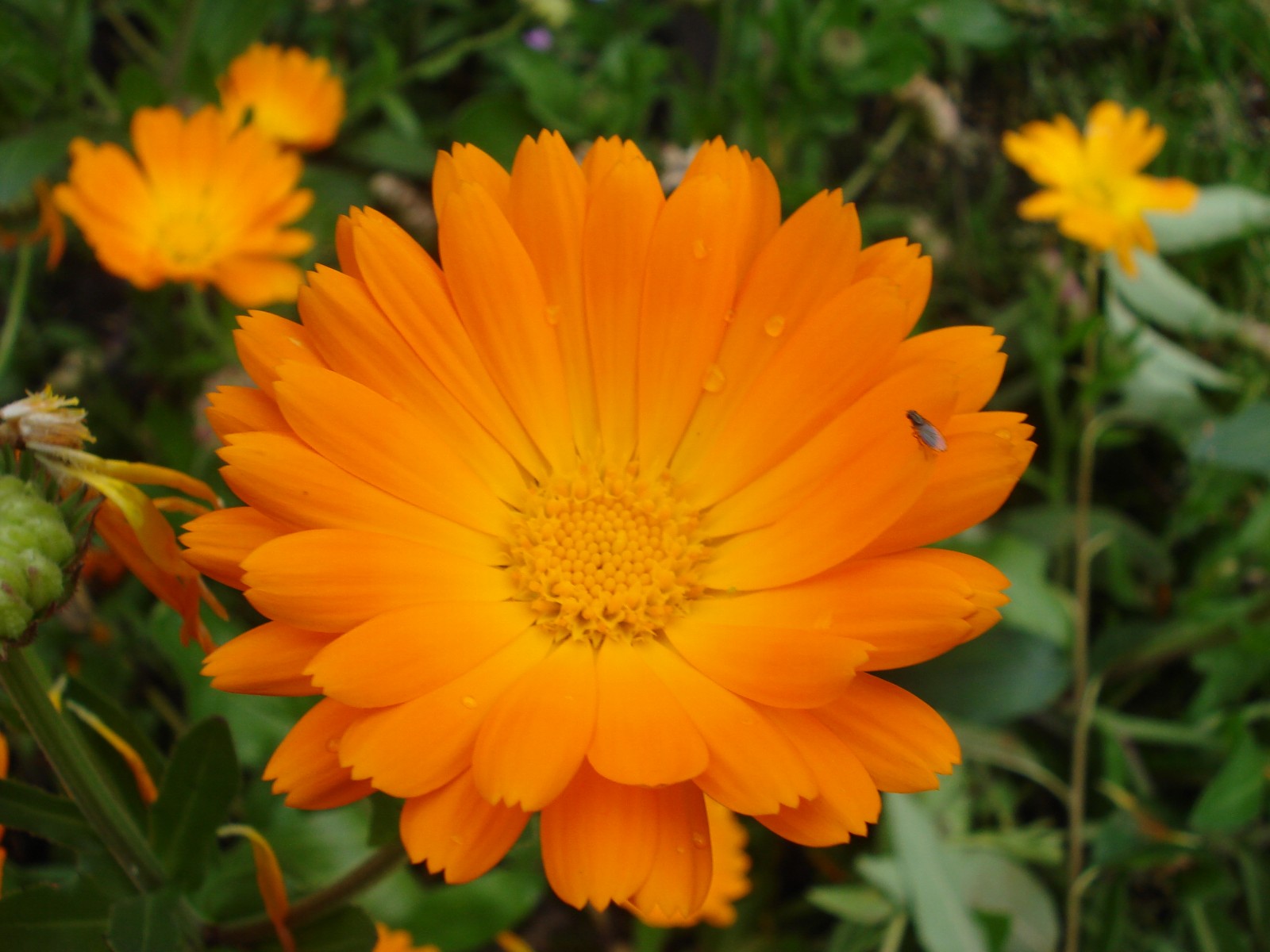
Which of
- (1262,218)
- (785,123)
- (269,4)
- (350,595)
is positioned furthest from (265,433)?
(1262,218)

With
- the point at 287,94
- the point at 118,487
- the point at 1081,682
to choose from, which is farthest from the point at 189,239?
the point at 1081,682

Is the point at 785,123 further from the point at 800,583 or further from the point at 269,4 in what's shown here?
the point at 800,583

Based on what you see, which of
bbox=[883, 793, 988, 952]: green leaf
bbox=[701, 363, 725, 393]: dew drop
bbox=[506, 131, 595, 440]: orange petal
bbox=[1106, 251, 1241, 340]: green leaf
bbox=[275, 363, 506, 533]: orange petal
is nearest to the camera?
bbox=[275, 363, 506, 533]: orange petal

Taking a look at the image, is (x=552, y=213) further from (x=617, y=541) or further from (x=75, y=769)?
(x=75, y=769)

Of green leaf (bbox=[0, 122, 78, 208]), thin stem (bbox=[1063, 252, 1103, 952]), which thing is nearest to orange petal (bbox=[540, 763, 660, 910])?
thin stem (bbox=[1063, 252, 1103, 952])

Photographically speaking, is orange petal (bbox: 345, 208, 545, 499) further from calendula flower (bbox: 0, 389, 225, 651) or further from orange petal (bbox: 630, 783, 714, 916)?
orange petal (bbox: 630, 783, 714, 916)

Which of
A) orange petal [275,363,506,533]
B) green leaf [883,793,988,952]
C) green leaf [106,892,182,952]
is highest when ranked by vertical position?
orange petal [275,363,506,533]
